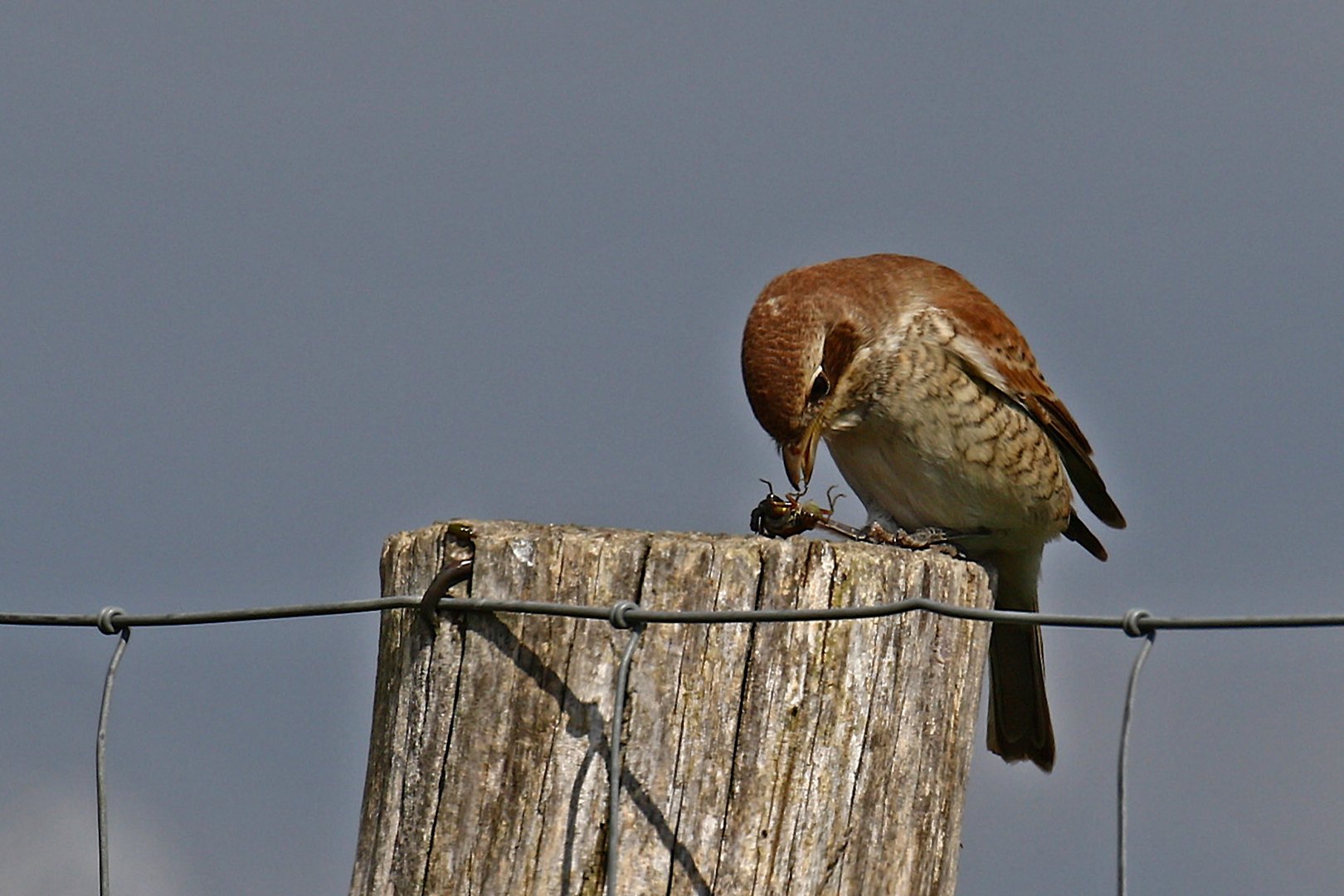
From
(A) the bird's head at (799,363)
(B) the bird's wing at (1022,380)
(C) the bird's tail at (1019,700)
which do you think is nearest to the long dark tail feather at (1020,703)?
(C) the bird's tail at (1019,700)

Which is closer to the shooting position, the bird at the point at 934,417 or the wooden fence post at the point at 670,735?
the wooden fence post at the point at 670,735

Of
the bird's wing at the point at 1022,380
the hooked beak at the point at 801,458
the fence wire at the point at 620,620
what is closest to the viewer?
the fence wire at the point at 620,620

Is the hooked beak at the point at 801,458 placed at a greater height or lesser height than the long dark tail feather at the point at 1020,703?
greater

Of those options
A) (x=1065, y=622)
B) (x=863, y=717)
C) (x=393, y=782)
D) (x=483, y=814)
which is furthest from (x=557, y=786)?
(x=1065, y=622)

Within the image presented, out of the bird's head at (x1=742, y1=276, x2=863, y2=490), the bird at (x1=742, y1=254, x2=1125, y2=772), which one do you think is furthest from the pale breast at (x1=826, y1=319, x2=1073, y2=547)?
the bird's head at (x1=742, y1=276, x2=863, y2=490)

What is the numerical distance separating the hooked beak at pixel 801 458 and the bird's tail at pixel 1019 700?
927 mm

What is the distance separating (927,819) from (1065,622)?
1.91ft

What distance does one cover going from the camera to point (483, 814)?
8.81ft

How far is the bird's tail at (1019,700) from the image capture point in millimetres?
5711

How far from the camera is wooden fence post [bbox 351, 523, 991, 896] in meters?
2.64

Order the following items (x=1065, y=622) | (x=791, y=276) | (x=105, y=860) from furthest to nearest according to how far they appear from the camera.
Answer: (x=791, y=276) → (x=105, y=860) → (x=1065, y=622)

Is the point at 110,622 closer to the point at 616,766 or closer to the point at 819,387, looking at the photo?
the point at 616,766

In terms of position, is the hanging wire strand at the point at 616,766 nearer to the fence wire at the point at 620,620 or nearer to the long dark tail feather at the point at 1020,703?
the fence wire at the point at 620,620

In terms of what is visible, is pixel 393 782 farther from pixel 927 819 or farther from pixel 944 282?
pixel 944 282
